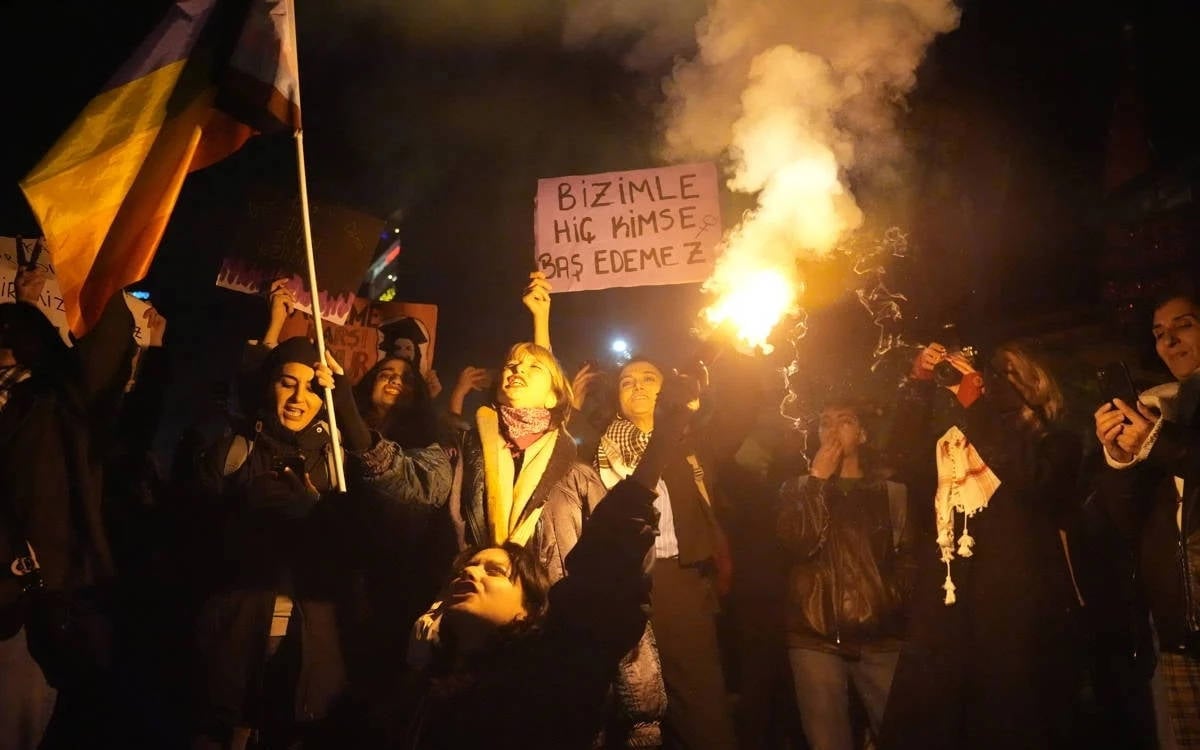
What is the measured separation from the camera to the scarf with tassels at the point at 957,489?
446 cm

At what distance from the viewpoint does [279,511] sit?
3.97 metres

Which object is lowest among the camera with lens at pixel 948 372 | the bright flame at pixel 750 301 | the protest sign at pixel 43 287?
the camera with lens at pixel 948 372

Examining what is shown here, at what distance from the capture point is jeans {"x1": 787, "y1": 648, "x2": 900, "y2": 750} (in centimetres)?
424

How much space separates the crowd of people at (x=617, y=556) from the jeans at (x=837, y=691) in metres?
0.01

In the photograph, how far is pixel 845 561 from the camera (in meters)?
4.52

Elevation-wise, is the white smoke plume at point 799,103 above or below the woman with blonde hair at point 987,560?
above

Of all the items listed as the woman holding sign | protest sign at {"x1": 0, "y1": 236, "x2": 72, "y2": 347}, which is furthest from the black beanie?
protest sign at {"x1": 0, "y1": 236, "x2": 72, "y2": 347}

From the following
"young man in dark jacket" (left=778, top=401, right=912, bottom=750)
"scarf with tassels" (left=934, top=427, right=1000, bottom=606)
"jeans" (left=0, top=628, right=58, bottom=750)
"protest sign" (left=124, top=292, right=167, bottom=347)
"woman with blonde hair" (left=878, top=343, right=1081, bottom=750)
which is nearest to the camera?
"jeans" (left=0, top=628, right=58, bottom=750)

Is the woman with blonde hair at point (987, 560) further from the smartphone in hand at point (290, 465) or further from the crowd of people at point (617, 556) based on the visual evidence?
the smartphone in hand at point (290, 465)

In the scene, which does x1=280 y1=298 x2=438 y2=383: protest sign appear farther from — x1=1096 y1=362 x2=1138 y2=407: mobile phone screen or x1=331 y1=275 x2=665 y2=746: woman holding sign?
x1=1096 y1=362 x2=1138 y2=407: mobile phone screen

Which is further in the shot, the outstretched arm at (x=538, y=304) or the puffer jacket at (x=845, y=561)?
the outstretched arm at (x=538, y=304)

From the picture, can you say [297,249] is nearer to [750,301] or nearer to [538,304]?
[538,304]

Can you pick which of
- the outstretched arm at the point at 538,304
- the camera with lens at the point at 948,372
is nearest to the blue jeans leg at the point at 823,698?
the camera with lens at the point at 948,372

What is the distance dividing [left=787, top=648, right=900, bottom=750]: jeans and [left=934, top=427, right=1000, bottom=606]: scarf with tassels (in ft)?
1.87
